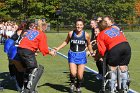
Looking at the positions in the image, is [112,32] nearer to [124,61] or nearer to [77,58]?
[124,61]

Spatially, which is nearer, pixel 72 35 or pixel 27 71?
pixel 27 71

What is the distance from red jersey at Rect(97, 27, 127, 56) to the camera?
8.35 m

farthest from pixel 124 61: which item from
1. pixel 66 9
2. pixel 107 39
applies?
pixel 66 9

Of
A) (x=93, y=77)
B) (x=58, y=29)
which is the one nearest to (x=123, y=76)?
(x=93, y=77)

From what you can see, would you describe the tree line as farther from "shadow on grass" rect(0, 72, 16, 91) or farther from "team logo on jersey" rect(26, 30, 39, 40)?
"team logo on jersey" rect(26, 30, 39, 40)

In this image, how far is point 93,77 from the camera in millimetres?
13258

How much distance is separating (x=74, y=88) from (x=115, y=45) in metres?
2.55

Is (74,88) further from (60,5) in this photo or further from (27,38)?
(60,5)

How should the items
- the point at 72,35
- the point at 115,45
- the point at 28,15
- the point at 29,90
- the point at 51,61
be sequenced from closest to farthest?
the point at 115,45 → the point at 29,90 → the point at 72,35 → the point at 51,61 → the point at 28,15

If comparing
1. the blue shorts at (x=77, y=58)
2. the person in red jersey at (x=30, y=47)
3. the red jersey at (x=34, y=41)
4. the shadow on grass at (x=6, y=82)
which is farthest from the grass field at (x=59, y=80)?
the red jersey at (x=34, y=41)

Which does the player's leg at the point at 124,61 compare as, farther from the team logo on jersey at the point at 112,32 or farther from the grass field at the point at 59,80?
the grass field at the point at 59,80

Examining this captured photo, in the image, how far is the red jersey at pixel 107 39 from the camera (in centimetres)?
835

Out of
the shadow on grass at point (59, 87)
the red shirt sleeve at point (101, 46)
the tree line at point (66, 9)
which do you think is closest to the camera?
the red shirt sleeve at point (101, 46)

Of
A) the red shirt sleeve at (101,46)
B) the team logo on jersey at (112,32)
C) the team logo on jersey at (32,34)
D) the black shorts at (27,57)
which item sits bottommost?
the black shorts at (27,57)
